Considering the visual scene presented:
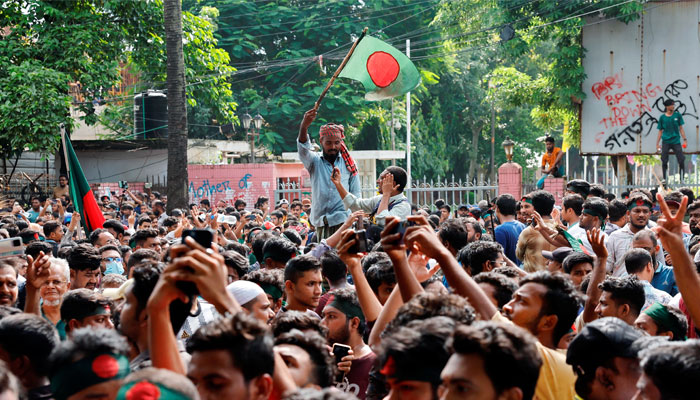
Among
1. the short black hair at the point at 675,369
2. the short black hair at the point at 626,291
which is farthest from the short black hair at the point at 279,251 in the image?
the short black hair at the point at 675,369

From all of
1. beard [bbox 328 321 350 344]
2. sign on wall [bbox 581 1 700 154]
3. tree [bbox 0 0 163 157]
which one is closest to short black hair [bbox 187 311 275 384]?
beard [bbox 328 321 350 344]

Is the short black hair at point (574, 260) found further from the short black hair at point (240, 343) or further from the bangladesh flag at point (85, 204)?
the bangladesh flag at point (85, 204)

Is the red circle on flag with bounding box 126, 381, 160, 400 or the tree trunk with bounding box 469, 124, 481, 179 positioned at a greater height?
the tree trunk with bounding box 469, 124, 481, 179

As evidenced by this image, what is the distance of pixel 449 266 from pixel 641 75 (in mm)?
15618

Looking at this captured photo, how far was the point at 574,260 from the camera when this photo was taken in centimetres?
572

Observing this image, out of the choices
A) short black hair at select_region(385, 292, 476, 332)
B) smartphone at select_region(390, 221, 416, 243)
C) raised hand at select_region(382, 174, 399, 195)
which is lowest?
short black hair at select_region(385, 292, 476, 332)

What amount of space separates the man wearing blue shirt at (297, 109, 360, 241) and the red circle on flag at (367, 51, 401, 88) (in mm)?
974

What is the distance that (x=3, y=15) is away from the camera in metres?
19.0

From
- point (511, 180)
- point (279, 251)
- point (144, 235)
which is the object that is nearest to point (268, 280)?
point (279, 251)

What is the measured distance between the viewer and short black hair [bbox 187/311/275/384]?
2.75 m

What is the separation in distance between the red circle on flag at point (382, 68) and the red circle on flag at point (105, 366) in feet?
19.8

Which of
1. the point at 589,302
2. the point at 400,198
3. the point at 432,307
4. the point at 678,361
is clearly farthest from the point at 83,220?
the point at 678,361

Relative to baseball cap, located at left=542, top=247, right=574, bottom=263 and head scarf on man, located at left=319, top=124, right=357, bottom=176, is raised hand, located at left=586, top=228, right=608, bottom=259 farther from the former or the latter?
head scarf on man, located at left=319, top=124, right=357, bottom=176

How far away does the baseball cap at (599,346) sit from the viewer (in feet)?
10.2
